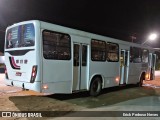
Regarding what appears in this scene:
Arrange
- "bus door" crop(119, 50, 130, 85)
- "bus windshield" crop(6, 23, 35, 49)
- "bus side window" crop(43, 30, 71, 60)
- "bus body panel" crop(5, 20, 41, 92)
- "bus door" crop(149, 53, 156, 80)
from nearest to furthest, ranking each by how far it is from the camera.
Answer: "bus body panel" crop(5, 20, 41, 92) < "bus windshield" crop(6, 23, 35, 49) < "bus side window" crop(43, 30, 71, 60) < "bus door" crop(119, 50, 130, 85) < "bus door" crop(149, 53, 156, 80)

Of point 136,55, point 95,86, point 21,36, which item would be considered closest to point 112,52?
point 95,86

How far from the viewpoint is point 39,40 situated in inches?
344

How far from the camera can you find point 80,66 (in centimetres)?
1073

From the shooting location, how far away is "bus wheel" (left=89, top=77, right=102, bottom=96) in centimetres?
1164

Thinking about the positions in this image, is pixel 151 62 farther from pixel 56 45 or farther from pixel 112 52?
pixel 56 45

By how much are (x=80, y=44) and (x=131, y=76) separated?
5.72 metres

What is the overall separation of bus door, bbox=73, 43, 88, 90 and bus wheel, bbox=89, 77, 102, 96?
0.68m

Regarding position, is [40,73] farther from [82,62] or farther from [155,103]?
[155,103]

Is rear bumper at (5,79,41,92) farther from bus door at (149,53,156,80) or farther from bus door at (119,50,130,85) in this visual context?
bus door at (149,53,156,80)

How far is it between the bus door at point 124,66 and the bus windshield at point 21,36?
665 cm

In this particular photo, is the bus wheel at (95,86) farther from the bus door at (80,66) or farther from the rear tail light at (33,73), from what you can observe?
the rear tail light at (33,73)

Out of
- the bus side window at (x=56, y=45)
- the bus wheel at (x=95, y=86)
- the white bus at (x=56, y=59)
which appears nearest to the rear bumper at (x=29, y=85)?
the white bus at (x=56, y=59)

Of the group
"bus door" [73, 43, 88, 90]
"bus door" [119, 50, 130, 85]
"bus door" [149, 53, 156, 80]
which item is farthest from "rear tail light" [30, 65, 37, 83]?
"bus door" [149, 53, 156, 80]

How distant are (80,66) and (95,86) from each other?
1.75 meters
